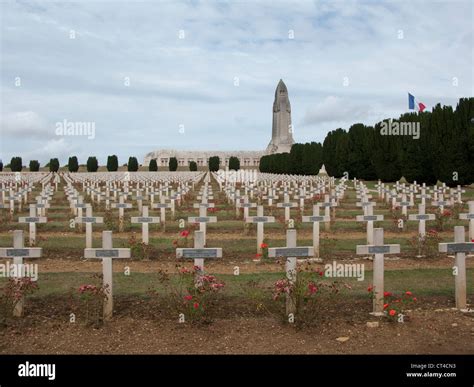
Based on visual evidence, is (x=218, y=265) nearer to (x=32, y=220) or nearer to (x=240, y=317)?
(x=240, y=317)

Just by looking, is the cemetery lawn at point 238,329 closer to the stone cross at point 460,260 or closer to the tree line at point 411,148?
the stone cross at point 460,260

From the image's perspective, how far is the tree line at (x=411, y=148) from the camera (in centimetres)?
2681

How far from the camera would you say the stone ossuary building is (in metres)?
106

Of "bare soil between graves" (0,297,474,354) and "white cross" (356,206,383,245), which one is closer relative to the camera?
"bare soil between graves" (0,297,474,354)

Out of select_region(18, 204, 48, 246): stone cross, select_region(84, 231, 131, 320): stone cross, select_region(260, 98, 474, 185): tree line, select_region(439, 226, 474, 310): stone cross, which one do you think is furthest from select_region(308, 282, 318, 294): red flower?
select_region(260, 98, 474, 185): tree line

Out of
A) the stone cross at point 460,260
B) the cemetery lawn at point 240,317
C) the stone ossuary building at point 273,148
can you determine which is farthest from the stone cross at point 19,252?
the stone ossuary building at point 273,148

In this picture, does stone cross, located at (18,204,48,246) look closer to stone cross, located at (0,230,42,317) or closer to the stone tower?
stone cross, located at (0,230,42,317)

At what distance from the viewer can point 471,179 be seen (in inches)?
1045

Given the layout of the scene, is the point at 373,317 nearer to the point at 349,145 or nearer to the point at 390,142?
the point at 390,142

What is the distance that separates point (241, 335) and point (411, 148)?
88.8 feet

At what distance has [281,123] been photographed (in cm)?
10619

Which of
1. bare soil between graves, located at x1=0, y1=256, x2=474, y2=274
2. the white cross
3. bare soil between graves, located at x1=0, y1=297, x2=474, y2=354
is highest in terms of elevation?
the white cross

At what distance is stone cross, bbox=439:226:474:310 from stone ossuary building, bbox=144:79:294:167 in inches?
3783
